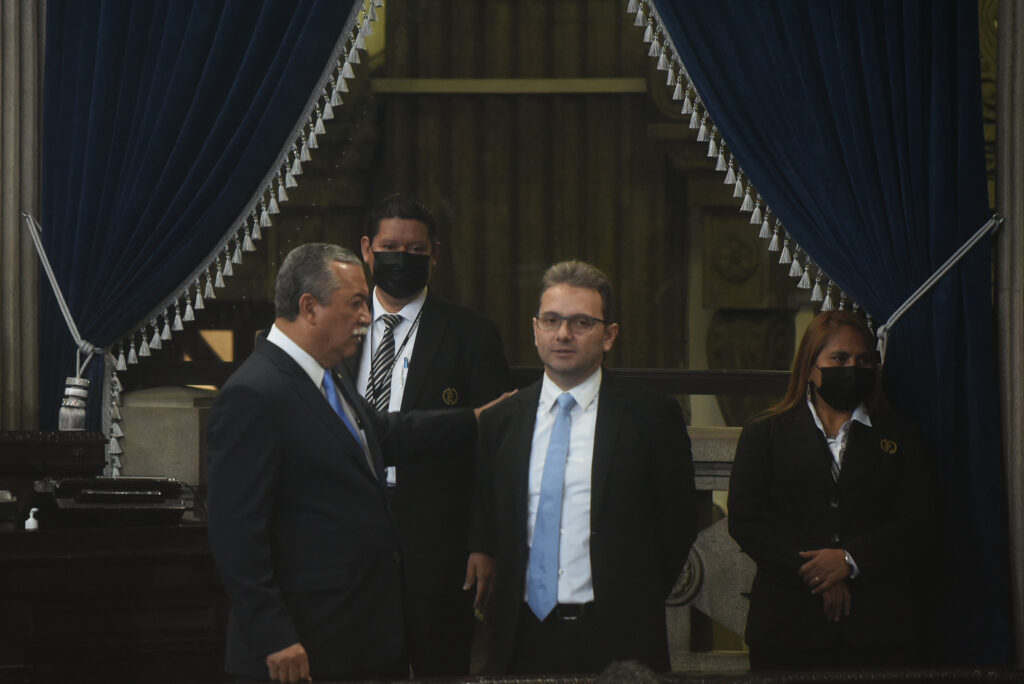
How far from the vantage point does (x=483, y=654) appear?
4637 millimetres

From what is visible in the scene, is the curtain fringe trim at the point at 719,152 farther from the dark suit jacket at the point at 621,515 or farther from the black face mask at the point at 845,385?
the dark suit jacket at the point at 621,515

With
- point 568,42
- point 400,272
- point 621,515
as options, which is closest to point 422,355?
point 400,272

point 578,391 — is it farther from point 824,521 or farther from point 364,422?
point 824,521

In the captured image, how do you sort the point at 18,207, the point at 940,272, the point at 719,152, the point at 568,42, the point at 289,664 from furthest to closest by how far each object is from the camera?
the point at 568,42 → the point at 719,152 → the point at 18,207 → the point at 940,272 → the point at 289,664

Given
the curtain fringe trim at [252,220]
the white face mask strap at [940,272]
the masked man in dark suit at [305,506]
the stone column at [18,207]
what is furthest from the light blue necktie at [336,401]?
the white face mask strap at [940,272]

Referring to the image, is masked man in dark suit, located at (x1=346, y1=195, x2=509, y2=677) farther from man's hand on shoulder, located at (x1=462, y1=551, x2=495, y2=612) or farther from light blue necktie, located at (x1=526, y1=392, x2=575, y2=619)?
light blue necktie, located at (x1=526, y1=392, x2=575, y2=619)

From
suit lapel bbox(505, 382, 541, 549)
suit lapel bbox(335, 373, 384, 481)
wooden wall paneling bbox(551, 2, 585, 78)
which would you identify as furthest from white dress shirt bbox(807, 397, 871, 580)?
wooden wall paneling bbox(551, 2, 585, 78)

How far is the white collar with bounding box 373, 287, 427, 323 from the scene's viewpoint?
3.35 m

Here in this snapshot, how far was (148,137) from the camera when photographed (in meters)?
3.98

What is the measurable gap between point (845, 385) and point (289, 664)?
1704 mm

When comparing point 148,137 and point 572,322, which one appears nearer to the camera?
point 572,322

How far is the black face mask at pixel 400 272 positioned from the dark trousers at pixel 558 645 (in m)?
1.06

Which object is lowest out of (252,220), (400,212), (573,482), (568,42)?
(573,482)

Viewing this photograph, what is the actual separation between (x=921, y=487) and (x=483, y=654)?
6.66ft
